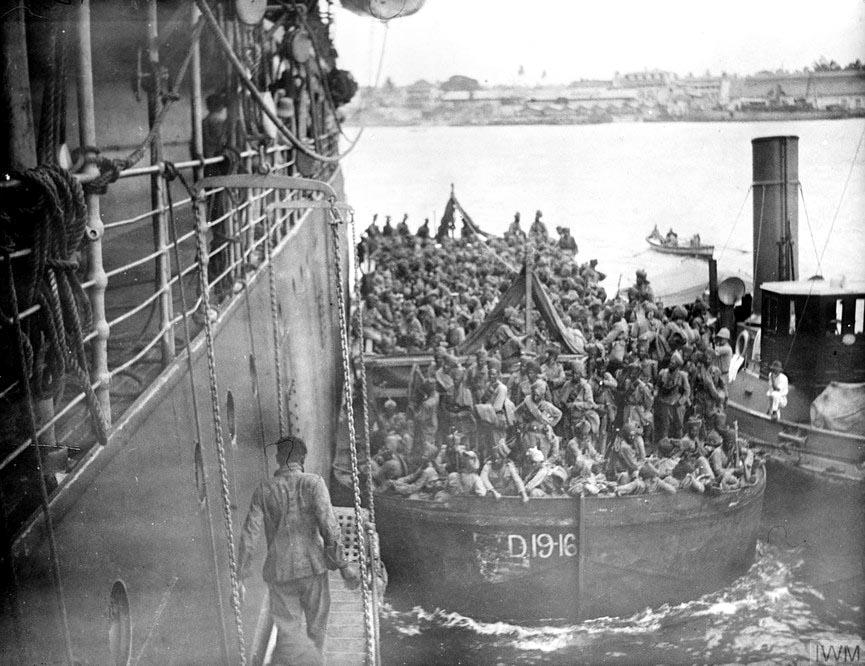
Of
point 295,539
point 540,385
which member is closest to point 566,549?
point 540,385

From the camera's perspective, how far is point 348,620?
14.7 feet

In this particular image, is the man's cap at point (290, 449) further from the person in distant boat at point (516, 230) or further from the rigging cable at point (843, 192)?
the person in distant boat at point (516, 230)

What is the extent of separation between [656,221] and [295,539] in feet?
15.7

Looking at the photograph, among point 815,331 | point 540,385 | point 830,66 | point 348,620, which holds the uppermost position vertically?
point 830,66

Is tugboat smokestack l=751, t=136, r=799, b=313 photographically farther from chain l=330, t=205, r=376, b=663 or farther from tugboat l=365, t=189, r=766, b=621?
chain l=330, t=205, r=376, b=663

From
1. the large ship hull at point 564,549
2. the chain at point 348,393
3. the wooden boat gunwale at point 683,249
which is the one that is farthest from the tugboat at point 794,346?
the chain at point 348,393

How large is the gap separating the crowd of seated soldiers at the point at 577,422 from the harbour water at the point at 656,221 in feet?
2.27

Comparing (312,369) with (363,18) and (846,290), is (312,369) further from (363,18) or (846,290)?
(846,290)

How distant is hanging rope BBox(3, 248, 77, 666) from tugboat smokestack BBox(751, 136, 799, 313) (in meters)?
5.71

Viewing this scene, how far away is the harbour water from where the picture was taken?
6.07 meters

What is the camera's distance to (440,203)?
6.73 meters

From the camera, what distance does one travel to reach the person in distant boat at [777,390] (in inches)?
277

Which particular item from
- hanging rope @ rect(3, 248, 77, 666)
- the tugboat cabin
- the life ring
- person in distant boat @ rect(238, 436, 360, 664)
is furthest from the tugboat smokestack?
hanging rope @ rect(3, 248, 77, 666)

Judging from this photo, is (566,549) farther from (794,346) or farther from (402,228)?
(402,228)
